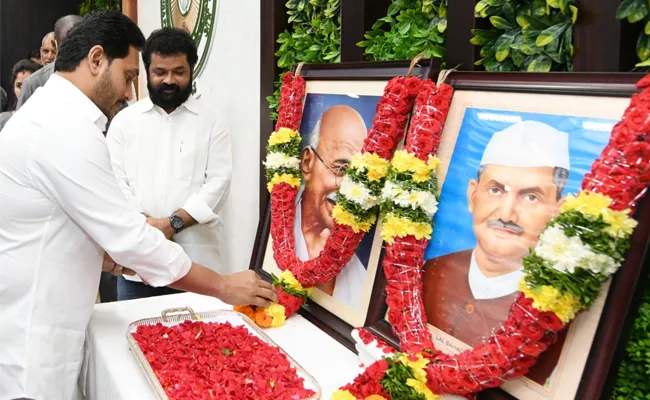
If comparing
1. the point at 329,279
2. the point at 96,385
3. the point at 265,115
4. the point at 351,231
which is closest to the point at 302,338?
the point at 329,279

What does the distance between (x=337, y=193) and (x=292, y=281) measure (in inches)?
13.6

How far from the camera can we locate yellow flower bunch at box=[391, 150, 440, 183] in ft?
4.38

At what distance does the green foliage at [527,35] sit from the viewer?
129 centimetres

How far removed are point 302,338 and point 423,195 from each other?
0.59 meters

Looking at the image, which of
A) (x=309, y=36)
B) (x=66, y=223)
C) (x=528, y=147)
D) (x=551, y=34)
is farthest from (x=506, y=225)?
(x=309, y=36)

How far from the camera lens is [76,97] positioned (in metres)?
1.54

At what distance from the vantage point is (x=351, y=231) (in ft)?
5.13

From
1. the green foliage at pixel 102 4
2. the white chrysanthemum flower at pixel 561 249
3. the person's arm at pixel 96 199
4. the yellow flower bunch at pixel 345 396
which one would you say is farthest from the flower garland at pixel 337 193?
the green foliage at pixel 102 4

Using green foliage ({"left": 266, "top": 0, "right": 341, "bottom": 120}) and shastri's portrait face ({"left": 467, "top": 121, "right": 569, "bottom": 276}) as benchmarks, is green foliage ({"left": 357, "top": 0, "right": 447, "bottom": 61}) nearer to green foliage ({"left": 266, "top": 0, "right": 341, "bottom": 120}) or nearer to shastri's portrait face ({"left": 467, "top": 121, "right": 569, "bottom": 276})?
green foliage ({"left": 266, "top": 0, "right": 341, "bottom": 120})

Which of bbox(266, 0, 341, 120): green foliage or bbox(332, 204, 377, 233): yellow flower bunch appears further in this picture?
bbox(266, 0, 341, 120): green foliage

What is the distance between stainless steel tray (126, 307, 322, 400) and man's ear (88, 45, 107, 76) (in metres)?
0.69

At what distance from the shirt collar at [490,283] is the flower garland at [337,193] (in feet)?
1.18

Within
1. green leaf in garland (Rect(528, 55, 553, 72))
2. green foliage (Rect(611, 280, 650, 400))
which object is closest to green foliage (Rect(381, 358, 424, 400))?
green foliage (Rect(611, 280, 650, 400))

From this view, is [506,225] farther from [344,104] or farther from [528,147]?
[344,104]
